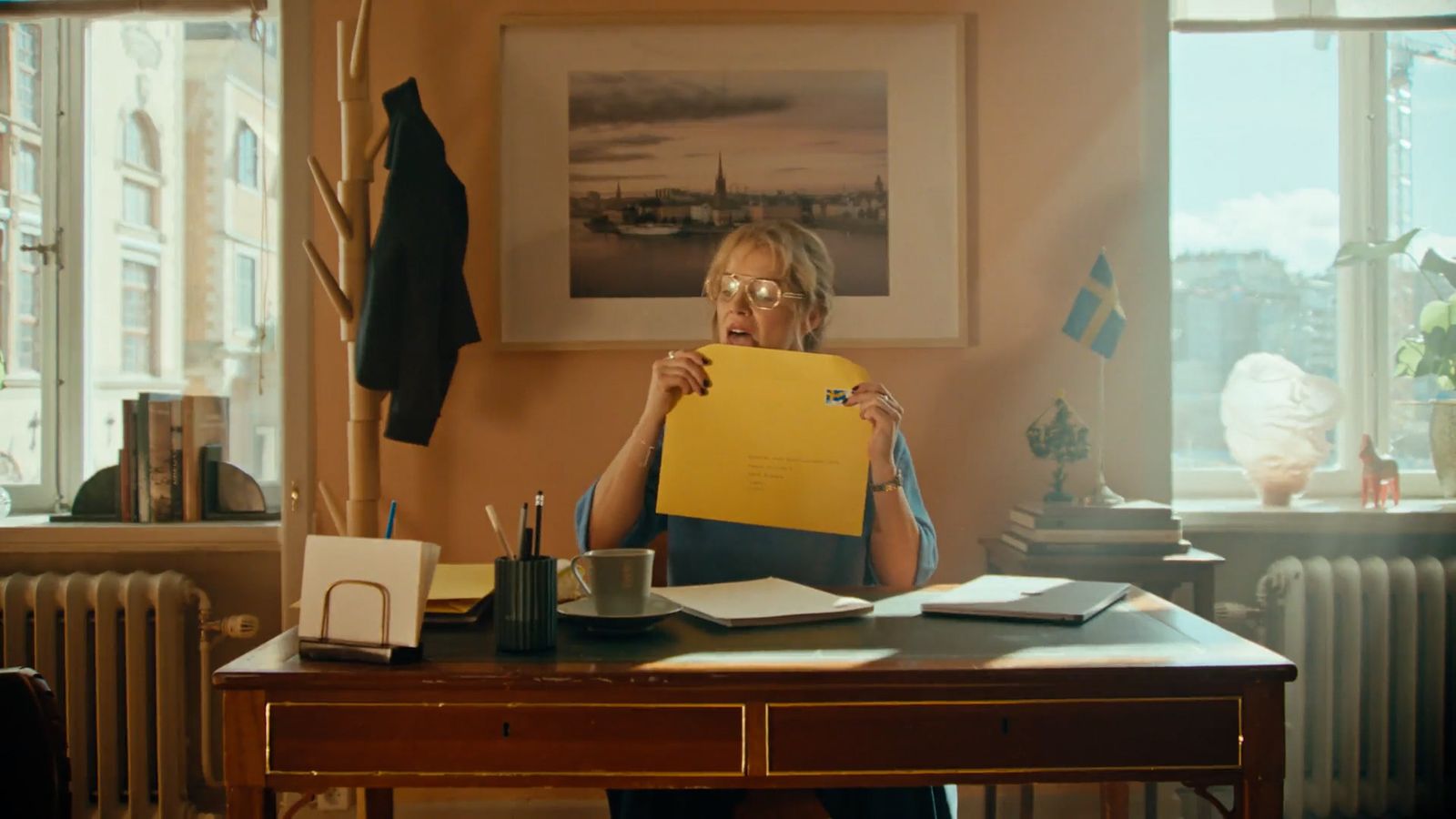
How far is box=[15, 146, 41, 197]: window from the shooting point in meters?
2.76

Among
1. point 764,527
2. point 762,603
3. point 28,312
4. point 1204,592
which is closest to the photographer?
point 762,603

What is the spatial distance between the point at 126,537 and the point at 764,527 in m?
1.64

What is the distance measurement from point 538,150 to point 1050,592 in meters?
1.64

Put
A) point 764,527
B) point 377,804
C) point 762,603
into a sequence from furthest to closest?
point 764,527
point 377,804
point 762,603

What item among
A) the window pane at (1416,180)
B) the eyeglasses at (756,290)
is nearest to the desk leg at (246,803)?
the eyeglasses at (756,290)

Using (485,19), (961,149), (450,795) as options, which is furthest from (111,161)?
(961,149)

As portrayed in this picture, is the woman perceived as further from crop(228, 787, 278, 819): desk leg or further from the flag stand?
crop(228, 787, 278, 819): desk leg

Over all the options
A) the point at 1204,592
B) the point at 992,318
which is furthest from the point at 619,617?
the point at 992,318

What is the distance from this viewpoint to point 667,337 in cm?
264

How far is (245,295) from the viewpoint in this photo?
2.82 meters

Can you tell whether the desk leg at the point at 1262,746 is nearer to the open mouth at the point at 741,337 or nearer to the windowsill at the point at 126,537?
the open mouth at the point at 741,337

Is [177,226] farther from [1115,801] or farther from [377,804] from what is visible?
[1115,801]

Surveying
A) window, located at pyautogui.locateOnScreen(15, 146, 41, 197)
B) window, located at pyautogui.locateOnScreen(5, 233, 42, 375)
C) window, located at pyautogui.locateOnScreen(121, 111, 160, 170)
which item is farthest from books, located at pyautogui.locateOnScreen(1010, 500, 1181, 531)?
window, located at pyautogui.locateOnScreen(15, 146, 41, 197)

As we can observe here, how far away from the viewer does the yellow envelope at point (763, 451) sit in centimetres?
166
